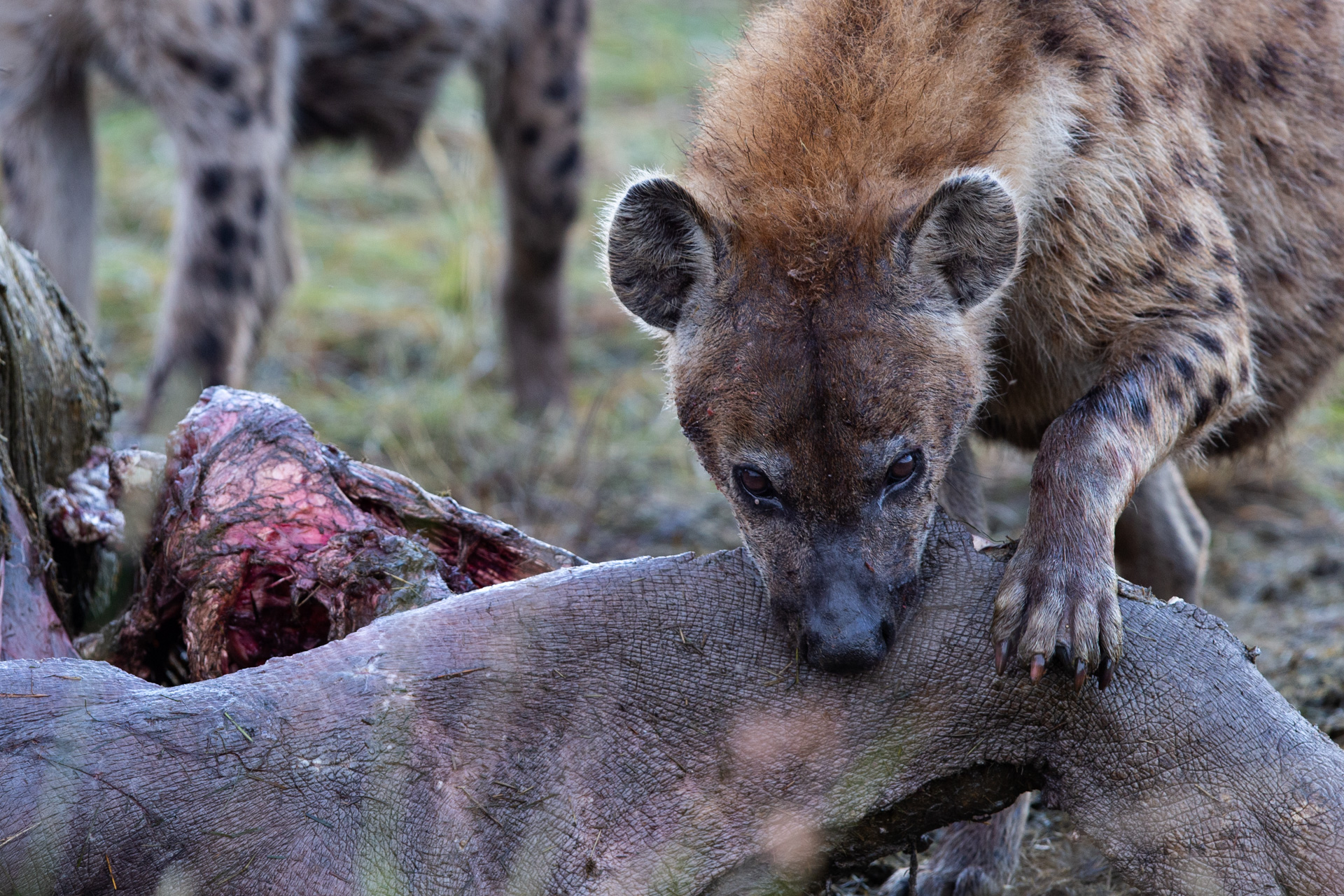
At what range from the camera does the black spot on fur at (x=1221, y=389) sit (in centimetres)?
275

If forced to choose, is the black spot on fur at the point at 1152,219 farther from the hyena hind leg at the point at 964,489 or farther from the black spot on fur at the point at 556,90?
the black spot on fur at the point at 556,90

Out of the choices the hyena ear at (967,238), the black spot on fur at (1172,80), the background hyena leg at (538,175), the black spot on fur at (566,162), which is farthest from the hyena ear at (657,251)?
the black spot on fur at (566,162)

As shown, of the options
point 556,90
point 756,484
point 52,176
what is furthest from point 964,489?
point 556,90

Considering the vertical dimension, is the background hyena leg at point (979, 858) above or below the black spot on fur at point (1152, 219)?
below

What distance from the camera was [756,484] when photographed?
246cm

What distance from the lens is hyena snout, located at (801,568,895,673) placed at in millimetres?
1988

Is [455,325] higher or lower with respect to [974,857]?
lower

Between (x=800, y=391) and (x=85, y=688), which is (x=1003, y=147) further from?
(x=85, y=688)

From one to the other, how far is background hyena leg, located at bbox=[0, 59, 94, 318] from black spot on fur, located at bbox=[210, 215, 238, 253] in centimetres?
61

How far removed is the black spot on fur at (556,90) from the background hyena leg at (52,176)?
77.5 inches

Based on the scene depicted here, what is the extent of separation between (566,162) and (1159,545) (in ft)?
12.0

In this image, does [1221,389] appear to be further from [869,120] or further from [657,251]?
[657,251]

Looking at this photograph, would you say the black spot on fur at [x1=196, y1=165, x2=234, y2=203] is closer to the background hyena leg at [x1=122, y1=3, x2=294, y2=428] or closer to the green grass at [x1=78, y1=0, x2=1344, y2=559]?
the background hyena leg at [x1=122, y1=3, x2=294, y2=428]

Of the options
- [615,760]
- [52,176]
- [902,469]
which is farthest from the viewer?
[52,176]
